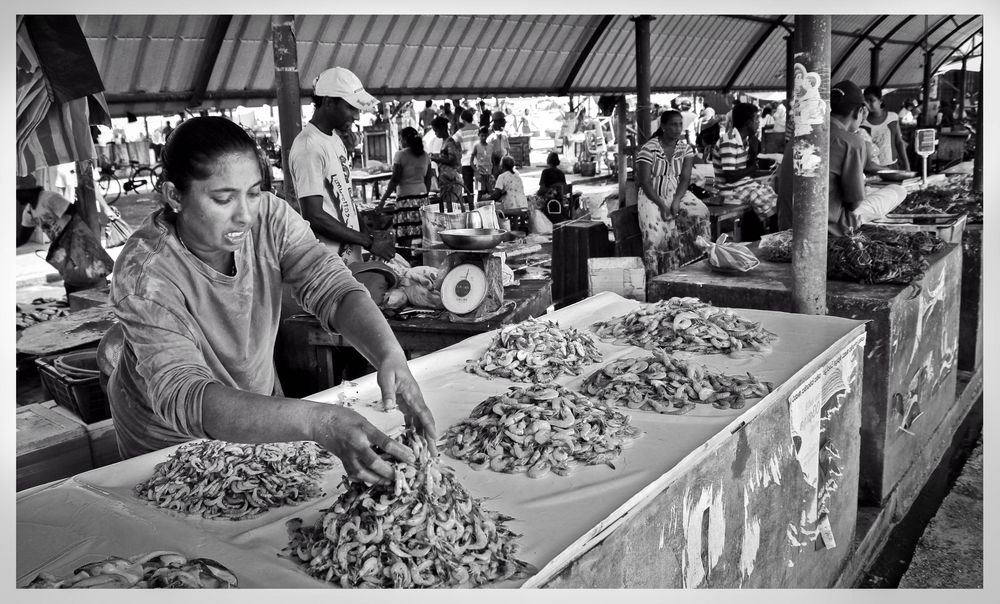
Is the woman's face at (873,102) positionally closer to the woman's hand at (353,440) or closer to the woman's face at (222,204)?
the woman's face at (222,204)

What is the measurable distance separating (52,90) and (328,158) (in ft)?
3.84

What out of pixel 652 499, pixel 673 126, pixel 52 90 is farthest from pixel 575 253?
pixel 652 499

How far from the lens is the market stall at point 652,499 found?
1.79 meters

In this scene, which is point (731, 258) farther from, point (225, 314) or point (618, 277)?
point (225, 314)

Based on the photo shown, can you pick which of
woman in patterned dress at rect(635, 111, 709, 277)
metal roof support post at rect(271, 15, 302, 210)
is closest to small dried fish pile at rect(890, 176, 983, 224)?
woman in patterned dress at rect(635, 111, 709, 277)

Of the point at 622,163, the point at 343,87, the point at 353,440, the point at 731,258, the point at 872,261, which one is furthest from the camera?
the point at 622,163

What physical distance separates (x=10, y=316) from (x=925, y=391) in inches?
173

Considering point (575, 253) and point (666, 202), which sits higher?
point (666, 202)

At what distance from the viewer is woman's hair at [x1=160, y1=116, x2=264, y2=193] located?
1896mm

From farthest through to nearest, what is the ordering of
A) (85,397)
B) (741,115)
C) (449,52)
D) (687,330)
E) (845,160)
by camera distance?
(741,115) < (449,52) < (845,160) < (687,330) < (85,397)

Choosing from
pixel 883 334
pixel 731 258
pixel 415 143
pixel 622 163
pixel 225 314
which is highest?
pixel 415 143

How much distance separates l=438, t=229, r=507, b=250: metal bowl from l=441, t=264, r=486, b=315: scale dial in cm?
14

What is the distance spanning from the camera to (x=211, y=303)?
2.05 meters

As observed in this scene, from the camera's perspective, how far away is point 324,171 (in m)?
3.83
